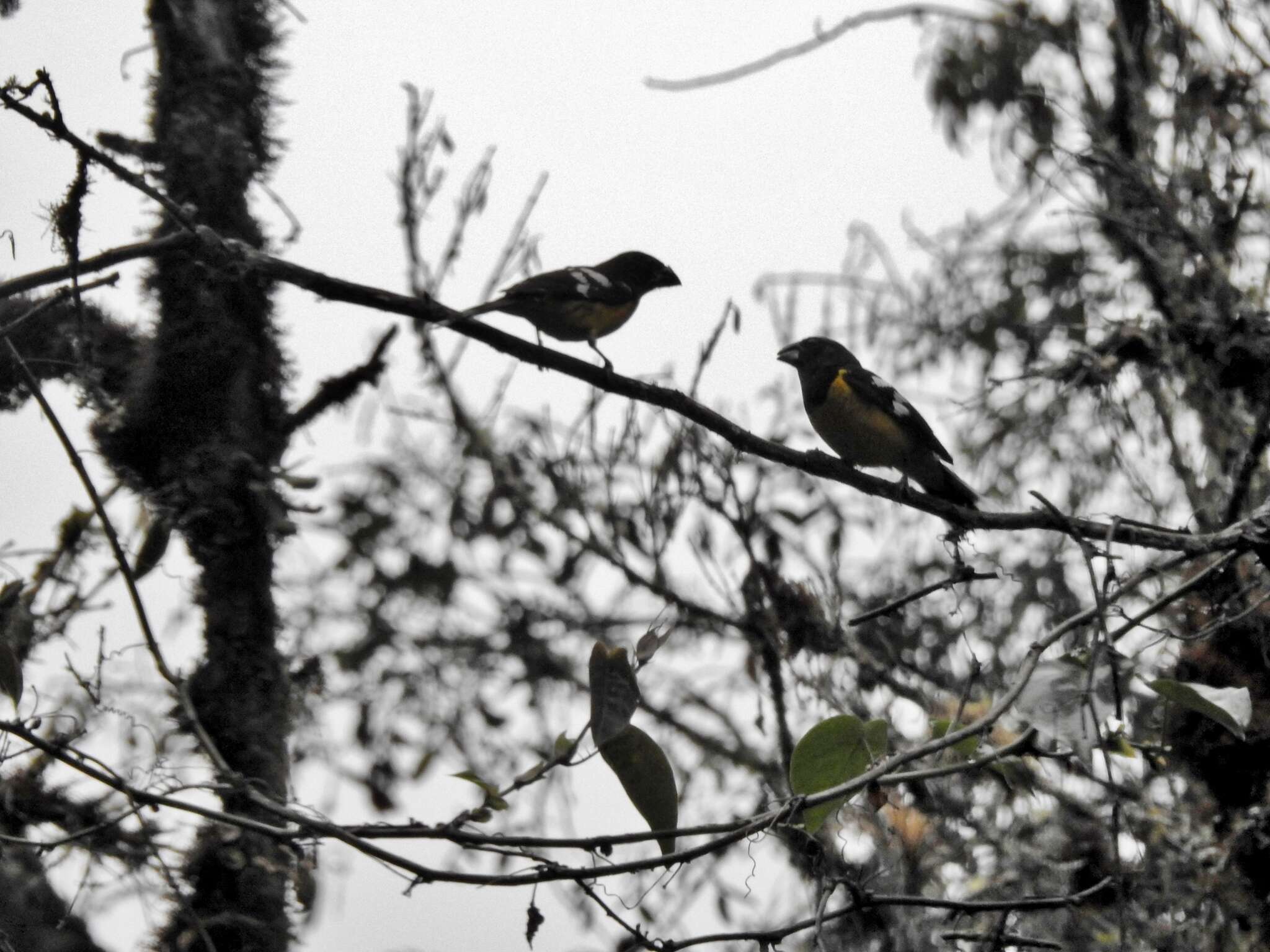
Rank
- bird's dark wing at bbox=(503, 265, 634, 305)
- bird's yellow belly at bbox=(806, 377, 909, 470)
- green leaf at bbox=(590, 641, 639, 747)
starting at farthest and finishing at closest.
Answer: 1. bird's yellow belly at bbox=(806, 377, 909, 470)
2. bird's dark wing at bbox=(503, 265, 634, 305)
3. green leaf at bbox=(590, 641, 639, 747)

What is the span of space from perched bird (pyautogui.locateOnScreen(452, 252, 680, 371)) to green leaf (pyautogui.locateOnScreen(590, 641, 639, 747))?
172cm

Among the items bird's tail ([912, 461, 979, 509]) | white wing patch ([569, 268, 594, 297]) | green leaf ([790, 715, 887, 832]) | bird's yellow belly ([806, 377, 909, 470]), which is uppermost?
white wing patch ([569, 268, 594, 297])

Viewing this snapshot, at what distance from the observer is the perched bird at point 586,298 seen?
348cm

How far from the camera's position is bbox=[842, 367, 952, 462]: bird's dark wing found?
4145 millimetres

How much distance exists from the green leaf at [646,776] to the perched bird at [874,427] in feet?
8.28

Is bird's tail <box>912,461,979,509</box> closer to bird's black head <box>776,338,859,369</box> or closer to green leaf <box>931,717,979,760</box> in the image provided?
bird's black head <box>776,338,859,369</box>

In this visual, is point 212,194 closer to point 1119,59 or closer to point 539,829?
point 539,829

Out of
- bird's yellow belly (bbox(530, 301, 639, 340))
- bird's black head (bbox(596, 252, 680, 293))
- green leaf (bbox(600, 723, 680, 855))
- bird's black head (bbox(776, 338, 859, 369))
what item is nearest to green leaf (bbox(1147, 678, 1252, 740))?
green leaf (bbox(600, 723, 680, 855))

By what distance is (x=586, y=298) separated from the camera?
3.58 metres

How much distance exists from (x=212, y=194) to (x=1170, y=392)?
414cm

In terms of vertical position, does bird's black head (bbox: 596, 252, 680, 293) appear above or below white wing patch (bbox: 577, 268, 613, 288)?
above

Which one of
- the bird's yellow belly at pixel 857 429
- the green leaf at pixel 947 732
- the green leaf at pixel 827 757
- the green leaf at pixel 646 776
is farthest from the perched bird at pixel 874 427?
the green leaf at pixel 646 776

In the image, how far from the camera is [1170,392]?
207 inches

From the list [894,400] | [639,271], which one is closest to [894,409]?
[894,400]
